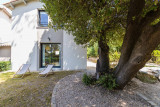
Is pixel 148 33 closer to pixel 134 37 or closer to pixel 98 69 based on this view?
pixel 134 37

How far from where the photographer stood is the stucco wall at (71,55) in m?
8.29

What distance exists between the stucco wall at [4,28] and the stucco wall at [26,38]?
690 centimetres

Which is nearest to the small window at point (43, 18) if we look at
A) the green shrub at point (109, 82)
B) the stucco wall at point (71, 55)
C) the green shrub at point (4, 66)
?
the stucco wall at point (71, 55)

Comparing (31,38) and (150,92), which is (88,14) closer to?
(150,92)

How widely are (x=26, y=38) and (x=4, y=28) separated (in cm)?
895

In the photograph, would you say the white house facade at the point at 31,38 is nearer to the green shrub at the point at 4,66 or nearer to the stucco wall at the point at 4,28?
the green shrub at the point at 4,66

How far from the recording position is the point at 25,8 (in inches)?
341

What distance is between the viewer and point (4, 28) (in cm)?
1336

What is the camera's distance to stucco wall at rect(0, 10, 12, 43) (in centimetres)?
1290

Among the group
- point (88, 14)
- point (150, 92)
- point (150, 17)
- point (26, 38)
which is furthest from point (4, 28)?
point (150, 92)

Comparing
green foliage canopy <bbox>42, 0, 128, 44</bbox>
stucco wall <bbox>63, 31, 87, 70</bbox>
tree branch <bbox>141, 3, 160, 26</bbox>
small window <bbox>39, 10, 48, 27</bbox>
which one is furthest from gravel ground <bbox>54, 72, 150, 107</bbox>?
small window <bbox>39, 10, 48, 27</bbox>

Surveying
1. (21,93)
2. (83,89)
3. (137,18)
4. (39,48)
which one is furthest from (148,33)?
(39,48)

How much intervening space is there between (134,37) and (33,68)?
9487mm

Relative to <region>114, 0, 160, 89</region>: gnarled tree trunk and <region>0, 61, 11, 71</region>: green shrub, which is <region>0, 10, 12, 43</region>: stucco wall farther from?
Answer: <region>114, 0, 160, 89</region>: gnarled tree trunk
